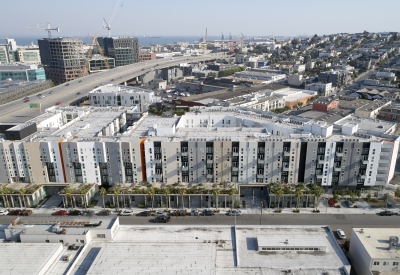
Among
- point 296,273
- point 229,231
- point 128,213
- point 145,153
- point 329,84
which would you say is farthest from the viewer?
point 329,84

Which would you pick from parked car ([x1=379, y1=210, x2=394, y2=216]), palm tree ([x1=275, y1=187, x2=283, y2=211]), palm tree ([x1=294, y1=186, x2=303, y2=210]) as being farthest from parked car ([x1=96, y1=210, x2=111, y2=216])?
parked car ([x1=379, y1=210, x2=394, y2=216])

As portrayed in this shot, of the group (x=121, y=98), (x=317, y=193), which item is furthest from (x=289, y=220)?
(x=121, y=98)

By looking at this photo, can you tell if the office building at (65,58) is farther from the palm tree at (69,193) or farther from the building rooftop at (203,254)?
the building rooftop at (203,254)

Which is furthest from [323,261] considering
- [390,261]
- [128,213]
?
[128,213]

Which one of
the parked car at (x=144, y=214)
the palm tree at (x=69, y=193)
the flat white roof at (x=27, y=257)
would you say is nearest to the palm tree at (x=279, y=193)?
the parked car at (x=144, y=214)

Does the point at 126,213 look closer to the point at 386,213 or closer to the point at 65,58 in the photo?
the point at 386,213

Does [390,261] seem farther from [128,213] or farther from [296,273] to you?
[128,213]
